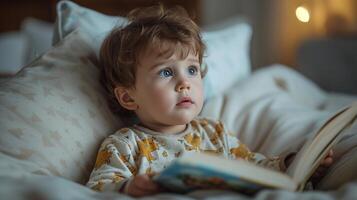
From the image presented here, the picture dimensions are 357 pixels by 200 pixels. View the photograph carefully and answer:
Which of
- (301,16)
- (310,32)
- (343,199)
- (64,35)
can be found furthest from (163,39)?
(310,32)

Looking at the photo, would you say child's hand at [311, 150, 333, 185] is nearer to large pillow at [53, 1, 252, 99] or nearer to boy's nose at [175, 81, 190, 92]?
boy's nose at [175, 81, 190, 92]

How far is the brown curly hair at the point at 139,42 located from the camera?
1.11 metres

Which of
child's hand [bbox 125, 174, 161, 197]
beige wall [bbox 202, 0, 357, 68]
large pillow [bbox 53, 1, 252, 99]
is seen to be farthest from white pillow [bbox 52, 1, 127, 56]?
beige wall [bbox 202, 0, 357, 68]

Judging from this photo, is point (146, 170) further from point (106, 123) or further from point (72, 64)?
point (72, 64)

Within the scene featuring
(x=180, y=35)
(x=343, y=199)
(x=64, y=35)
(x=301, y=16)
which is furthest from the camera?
(x=301, y=16)

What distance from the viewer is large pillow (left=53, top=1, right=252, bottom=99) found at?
134 centimetres

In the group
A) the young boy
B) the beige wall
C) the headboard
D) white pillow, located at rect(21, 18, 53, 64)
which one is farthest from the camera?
the headboard

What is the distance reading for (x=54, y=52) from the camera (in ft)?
4.00

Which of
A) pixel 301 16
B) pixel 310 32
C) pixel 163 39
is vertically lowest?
pixel 310 32

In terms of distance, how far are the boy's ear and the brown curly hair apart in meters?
0.01

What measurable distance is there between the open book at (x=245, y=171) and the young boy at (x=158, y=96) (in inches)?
6.4

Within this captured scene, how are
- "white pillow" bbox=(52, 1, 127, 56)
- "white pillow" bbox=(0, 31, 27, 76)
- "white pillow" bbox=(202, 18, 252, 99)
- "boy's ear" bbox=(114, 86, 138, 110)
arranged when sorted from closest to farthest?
"boy's ear" bbox=(114, 86, 138, 110) < "white pillow" bbox=(52, 1, 127, 56) < "white pillow" bbox=(202, 18, 252, 99) < "white pillow" bbox=(0, 31, 27, 76)

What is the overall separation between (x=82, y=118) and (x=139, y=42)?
201 mm

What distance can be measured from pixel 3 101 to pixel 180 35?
386 mm
